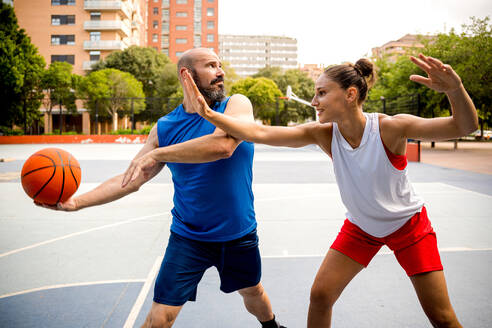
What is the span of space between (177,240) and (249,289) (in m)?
0.59

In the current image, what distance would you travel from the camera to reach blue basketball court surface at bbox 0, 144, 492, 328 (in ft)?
10.8

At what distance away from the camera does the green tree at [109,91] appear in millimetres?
37906

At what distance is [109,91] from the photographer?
1538 inches

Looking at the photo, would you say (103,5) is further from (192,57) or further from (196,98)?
(196,98)

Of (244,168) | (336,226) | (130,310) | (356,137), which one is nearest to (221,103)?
(244,168)

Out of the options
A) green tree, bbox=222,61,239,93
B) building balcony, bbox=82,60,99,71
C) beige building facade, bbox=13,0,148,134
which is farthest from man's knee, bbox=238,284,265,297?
building balcony, bbox=82,60,99,71

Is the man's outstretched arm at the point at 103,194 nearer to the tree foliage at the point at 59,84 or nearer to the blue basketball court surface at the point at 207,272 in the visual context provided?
the blue basketball court surface at the point at 207,272

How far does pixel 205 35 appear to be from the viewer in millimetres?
81812

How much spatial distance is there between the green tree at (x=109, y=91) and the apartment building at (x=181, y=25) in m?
38.6

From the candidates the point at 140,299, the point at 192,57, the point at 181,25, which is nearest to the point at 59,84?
the point at 140,299

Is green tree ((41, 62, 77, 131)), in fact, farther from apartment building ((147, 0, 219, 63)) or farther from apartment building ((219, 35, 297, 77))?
apartment building ((219, 35, 297, 77))

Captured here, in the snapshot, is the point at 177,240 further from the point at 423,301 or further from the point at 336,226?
the point at 336,226

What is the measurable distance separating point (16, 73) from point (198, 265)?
1295 inches

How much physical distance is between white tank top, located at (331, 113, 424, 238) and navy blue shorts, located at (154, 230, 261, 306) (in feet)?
2.23
